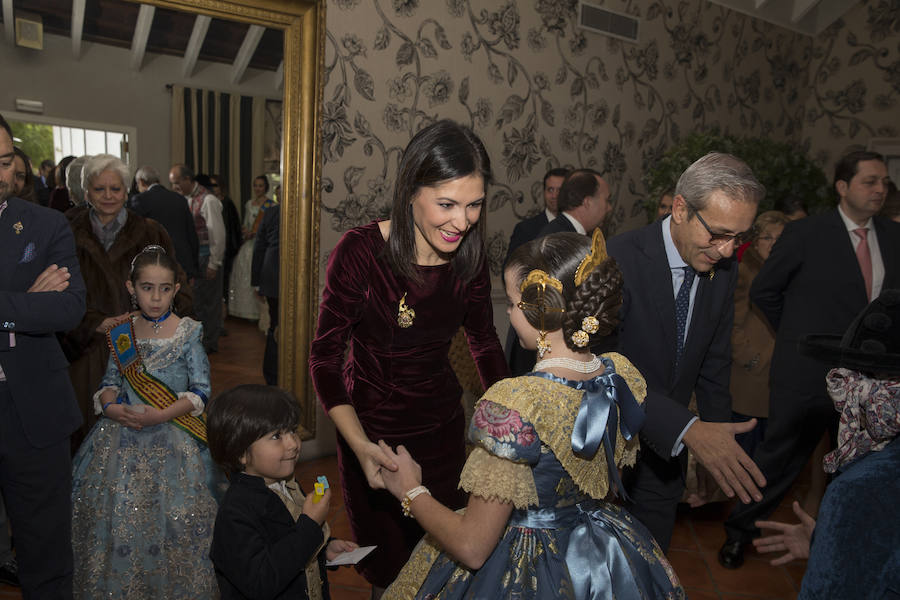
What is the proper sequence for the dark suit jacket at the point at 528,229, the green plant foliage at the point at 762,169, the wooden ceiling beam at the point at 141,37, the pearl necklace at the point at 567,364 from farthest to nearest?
the green plant foliage at the point at 762,169 < the dark suit jacket at the point at 528,229 < the wooden ceiling beam at the point at 141,37 < the pearl necklace at the point at 567,364

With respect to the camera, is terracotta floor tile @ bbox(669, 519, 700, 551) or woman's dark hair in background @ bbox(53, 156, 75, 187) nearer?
woman's dark hair in background @ bbox(53, 156, 75, 187)

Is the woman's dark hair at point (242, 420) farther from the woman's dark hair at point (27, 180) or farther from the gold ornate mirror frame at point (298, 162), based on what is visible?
the gold ornate mirror frame at point (298, 162)

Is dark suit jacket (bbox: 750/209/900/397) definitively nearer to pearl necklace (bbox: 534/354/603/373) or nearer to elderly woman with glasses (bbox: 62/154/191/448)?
pearl necklace (bbox: 534/354/603/373)

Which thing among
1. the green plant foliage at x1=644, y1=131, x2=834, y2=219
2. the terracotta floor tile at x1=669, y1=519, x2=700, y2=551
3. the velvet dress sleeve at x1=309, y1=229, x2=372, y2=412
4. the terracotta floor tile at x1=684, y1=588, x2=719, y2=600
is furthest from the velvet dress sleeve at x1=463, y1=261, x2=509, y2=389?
the green plant foliage at x1=644, y1=131, x2=834, y2=219

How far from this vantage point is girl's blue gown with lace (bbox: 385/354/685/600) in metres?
1.27

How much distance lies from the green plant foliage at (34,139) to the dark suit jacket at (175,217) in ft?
1.32

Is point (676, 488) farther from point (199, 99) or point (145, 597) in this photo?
point (199, 99)

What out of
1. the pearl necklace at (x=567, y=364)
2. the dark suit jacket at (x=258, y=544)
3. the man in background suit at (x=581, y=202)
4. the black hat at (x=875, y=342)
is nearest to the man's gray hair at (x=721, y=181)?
the black hat at (x=875, y=342)

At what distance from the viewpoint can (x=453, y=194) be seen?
1.63 meters

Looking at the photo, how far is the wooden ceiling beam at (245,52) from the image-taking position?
3.23m

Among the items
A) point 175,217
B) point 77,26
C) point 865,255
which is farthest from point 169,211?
point 865,255

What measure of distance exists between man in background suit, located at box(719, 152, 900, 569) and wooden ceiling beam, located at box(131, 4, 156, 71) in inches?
117

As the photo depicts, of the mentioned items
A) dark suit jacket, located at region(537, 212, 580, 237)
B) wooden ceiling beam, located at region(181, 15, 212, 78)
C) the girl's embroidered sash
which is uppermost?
wooden ceiling beam, located at region(181, 15, 212, 78)

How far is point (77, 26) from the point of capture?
113 inches
